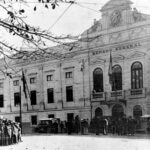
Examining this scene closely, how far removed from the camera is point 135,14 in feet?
90.0

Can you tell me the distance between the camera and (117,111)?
28.9 metres

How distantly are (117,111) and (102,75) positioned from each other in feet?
10.7

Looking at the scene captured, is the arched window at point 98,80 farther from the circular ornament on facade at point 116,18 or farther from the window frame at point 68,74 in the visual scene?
the circular ornament on facade at point 116,18

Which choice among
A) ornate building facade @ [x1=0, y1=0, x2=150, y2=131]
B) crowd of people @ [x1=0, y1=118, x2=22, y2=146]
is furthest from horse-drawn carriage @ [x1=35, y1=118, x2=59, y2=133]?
crowd of people @ [x1=0, y1=118, x2=22, y2=146]

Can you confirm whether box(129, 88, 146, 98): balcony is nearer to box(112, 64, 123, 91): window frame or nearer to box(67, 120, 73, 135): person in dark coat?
box(112, 64, 123, 91): window frame

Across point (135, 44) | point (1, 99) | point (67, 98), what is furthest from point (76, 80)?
point (1, 99)

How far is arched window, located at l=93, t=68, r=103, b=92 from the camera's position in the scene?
30059mm

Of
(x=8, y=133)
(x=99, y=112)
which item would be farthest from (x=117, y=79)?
(x=8, y=133)

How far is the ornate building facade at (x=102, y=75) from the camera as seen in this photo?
27062 millimetres

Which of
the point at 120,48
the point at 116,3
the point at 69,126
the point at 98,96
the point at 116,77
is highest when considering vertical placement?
the point at 116,3

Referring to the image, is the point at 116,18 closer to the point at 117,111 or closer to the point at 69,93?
the point at 117,111

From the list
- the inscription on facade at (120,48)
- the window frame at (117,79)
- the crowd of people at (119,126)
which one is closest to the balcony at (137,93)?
the window frame at (117,79)

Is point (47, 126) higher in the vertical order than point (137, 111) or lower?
lower

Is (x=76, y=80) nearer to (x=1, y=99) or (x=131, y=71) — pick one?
(x=131, y=71)
